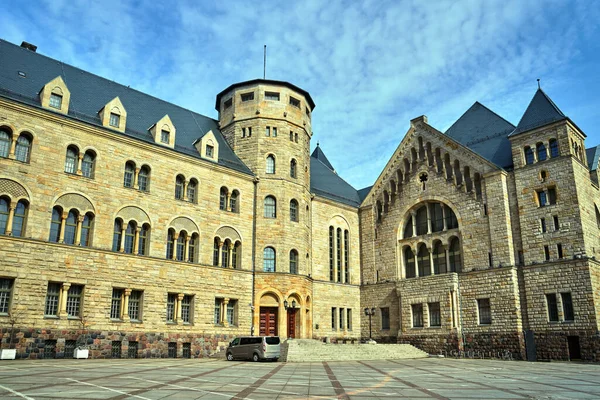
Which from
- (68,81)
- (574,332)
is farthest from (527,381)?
(68,81)

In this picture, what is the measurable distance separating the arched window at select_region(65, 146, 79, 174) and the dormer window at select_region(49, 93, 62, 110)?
106 inches

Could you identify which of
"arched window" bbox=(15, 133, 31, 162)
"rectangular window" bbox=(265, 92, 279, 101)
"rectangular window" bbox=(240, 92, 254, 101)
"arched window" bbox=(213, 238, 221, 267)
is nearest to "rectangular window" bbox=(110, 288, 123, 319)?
"arched window" bbox=(213, 238, 221, 267)

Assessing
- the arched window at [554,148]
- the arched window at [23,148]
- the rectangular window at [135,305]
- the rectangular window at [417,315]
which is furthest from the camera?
the rectangular window at [417,315]

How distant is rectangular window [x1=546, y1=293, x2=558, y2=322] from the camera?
34438mm

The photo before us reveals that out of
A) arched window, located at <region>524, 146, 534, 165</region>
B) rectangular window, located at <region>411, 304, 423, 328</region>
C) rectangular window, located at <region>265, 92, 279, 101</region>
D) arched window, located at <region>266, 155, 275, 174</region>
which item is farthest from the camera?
rectangular window, located at <region>265, 92, 279, 101</region>

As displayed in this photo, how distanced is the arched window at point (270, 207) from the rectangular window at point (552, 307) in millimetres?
20234

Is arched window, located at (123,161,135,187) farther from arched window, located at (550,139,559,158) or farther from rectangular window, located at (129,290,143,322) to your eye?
arched window, located at (550,139,559,158)

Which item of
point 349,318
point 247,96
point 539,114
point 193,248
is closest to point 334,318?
point 349,318

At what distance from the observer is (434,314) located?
40750 mm

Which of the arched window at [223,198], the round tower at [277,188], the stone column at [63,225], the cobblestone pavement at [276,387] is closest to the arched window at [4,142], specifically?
the stone column at [63,225]

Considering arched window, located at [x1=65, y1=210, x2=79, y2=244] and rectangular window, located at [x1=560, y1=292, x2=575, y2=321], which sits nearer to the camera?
arched window, located at [x1=65, y1=210, x2=79, y2=244]

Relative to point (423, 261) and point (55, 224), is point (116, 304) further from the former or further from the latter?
point (423, 261)

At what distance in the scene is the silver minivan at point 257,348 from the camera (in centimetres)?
2964

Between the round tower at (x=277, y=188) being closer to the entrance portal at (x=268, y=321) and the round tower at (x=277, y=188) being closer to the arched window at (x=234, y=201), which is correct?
the entrance portal at (x=268, y=321)
